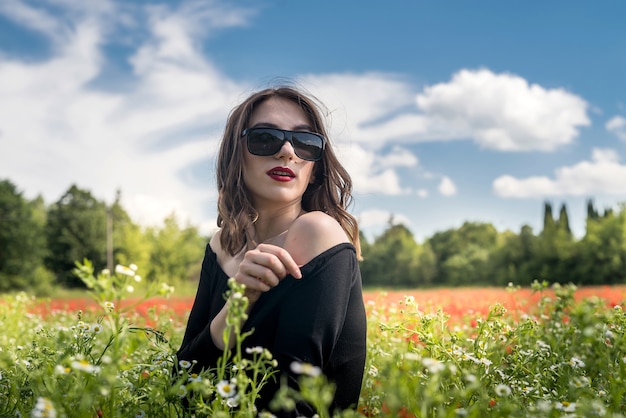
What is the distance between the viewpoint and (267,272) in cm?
218

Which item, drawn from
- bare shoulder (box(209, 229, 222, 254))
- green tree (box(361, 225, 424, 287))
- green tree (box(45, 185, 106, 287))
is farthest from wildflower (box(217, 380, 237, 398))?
green tree (box(45, 185, 106, 287))

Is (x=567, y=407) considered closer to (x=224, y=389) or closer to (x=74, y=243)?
(x=224, y=389)

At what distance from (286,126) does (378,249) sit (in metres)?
38.0

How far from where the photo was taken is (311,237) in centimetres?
240

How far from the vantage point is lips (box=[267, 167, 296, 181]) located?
9.20 feet

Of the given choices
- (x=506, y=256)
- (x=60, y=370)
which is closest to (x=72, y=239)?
(x=506, y=256)

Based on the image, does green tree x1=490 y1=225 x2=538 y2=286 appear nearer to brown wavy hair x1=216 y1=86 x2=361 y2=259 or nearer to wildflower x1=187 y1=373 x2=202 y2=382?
brown wavy hair x1=216 y1=86 x2=361 y2=259

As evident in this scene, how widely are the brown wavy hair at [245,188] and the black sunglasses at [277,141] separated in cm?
15

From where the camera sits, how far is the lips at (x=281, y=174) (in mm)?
2803

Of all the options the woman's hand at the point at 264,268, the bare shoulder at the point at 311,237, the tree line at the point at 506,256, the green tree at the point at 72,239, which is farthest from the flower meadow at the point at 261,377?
the green tree at the point at 72,239

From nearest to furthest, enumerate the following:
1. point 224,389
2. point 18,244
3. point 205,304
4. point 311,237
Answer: point 224,389 → point 311,237 → point 205,304 → point 18,244

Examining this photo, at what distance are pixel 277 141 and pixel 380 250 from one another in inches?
1487

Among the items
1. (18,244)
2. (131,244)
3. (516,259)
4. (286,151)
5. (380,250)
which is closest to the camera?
(286,151)

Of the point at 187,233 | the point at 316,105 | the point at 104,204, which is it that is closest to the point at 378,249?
the point at 187,233
